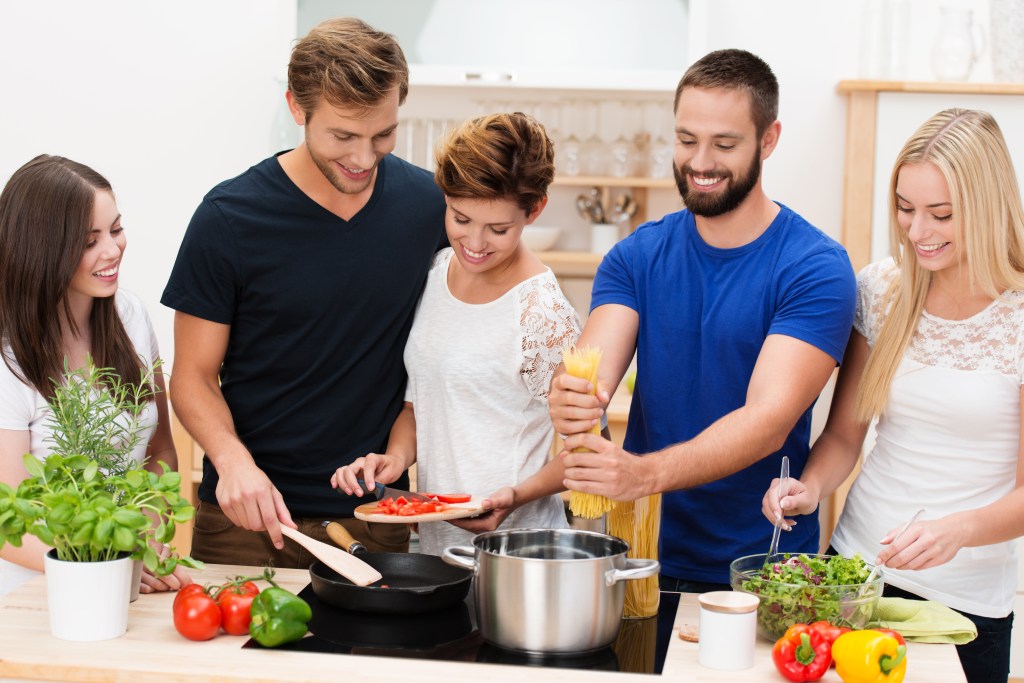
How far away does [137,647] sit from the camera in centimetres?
167

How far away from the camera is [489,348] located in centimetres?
211

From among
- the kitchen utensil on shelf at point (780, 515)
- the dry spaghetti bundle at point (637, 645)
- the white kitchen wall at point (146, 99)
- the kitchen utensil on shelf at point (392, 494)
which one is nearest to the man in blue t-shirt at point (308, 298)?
the kitchen utensil on shelf at point (392, 494)

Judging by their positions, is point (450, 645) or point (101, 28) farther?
point (101, 28)

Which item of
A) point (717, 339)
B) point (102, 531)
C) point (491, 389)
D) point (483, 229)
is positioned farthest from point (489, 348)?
point (102, 531)

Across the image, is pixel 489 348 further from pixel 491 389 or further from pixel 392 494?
pixel 392 494

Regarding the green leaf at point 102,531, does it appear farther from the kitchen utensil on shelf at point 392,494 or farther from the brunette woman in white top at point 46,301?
the kitchen utensil on shelf at point 392,494

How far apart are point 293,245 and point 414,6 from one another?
2.26m

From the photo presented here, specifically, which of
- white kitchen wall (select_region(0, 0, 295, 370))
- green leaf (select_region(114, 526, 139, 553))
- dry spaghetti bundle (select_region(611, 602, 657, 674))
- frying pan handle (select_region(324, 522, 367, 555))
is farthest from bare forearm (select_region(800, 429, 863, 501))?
white kitchen wall (select_region(0, 0, 295, 370))

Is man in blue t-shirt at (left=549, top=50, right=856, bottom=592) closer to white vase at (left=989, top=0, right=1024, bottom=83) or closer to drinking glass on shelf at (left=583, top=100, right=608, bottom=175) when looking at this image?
drinking glass on shelf at (left=583, top=100, right=608, bottom=175)

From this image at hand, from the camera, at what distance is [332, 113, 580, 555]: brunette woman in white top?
2.04 metres

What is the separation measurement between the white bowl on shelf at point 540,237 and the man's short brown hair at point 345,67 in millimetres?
2041

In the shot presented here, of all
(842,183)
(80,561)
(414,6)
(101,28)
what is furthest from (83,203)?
(842,183)

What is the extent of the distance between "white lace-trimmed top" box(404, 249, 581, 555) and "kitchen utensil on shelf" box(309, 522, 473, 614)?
0.25 meters

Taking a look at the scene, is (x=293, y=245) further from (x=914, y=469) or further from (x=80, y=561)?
(x=914, y=469)
